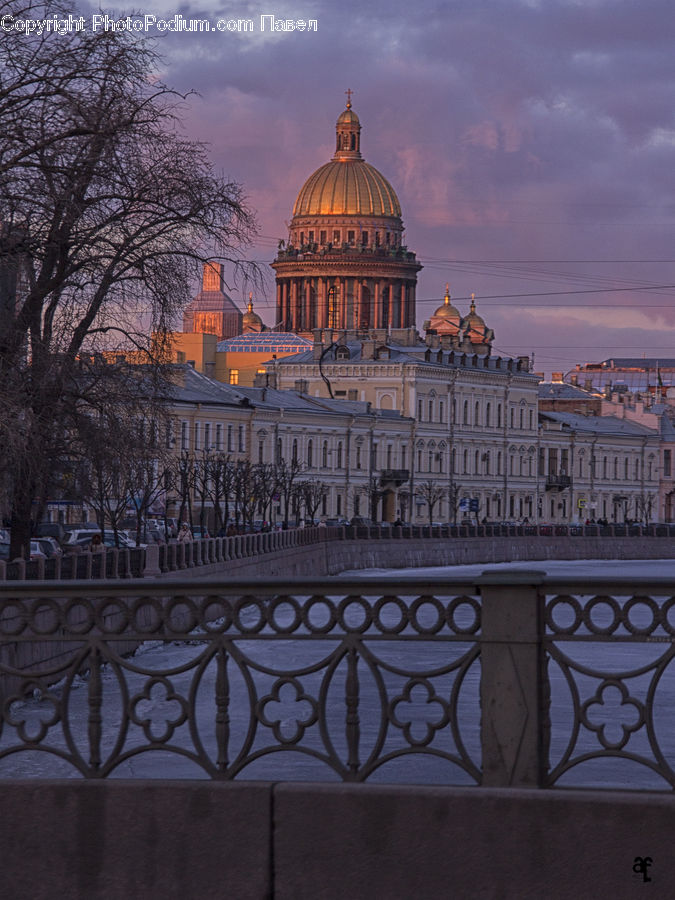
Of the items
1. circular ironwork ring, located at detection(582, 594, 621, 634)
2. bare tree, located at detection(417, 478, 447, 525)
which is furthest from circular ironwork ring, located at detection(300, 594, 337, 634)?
bare tree, located at detection(417, 478, 447, 525)

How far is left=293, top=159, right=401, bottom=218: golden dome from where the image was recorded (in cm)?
14350

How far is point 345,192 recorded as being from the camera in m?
144

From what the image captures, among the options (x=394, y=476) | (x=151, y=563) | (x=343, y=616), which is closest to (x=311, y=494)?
(x=394, y=476)

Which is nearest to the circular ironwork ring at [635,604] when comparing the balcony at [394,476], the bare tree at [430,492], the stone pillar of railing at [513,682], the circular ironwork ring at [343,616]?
the stone pillar of railing at [513,682]

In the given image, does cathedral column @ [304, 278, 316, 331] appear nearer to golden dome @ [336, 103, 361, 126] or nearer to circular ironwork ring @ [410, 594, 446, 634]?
golden dome @ [336, 103, 361, 126]

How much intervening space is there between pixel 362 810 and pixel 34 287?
13.2m

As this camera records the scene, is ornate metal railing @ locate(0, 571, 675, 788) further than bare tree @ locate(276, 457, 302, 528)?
No

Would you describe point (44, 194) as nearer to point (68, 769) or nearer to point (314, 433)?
point (68, 769)

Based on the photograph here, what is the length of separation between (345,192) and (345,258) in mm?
6628

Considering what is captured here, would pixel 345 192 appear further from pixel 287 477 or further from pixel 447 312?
pixel 287 477

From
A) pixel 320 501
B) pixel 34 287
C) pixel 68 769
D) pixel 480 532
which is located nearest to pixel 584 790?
pixel 68 769

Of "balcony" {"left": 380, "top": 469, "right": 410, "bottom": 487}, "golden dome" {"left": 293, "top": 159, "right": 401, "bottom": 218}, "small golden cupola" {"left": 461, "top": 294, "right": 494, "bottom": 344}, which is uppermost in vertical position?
"golden dome" {"left": 293, "top": 159, "right": 401, "bottom": 218}

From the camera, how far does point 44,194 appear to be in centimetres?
1573

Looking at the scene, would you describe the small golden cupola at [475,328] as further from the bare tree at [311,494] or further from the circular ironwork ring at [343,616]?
the circular ironwork ring at [343,616]
